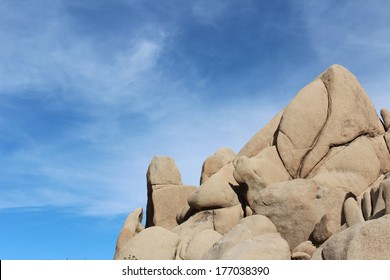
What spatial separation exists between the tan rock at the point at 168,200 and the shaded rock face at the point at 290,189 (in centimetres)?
6

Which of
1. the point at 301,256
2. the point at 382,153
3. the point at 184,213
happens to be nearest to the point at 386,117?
the point at 382,153

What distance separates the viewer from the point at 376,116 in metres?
30.1

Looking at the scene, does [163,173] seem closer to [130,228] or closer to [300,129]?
[130,228]

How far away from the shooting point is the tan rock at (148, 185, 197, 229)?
3391cm

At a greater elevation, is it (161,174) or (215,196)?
(161,174)

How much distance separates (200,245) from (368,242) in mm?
9195

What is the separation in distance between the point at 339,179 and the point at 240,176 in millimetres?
4794

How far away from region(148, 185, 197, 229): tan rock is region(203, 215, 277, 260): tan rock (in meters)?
10.4

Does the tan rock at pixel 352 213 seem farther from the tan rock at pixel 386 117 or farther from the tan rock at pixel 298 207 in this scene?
the tan rock at pixel 386 117

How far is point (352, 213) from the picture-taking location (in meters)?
23.1

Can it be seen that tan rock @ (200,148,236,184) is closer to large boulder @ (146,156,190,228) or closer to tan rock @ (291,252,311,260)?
large boulder @ (146,156,190,228)

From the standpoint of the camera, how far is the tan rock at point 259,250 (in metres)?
19.6
